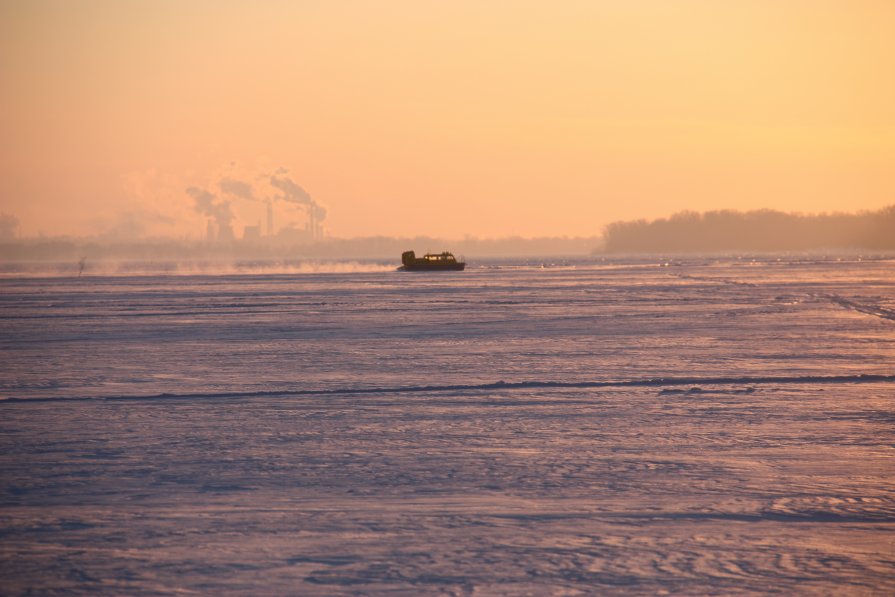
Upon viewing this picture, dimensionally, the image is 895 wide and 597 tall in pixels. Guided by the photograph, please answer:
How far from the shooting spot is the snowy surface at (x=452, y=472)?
6.54 m

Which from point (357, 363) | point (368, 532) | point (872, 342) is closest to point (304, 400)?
point (357, 363)

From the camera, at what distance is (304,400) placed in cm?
1555

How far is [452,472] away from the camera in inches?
381

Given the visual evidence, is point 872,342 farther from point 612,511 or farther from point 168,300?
point 168,300

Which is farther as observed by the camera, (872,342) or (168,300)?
(168,300)

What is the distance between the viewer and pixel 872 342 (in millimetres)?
25406

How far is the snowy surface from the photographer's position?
6535 millimetres

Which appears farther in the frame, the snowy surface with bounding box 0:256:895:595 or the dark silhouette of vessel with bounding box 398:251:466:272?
the dark silhouette of vessel with bounding box 398:251:466:272

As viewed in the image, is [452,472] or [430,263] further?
[430,263]

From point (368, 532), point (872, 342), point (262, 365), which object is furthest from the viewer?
point (872, 342)

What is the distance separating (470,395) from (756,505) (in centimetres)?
793

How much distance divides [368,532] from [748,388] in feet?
34.5

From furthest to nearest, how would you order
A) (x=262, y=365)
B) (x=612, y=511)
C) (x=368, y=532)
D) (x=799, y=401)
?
(x=262, y=365)
(x=799, y=401)
(x=612, y=511)
(x=368, y=532)

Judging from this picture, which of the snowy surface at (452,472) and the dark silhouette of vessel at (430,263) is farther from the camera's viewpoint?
the dark silhouette of vessel at (430,263)
